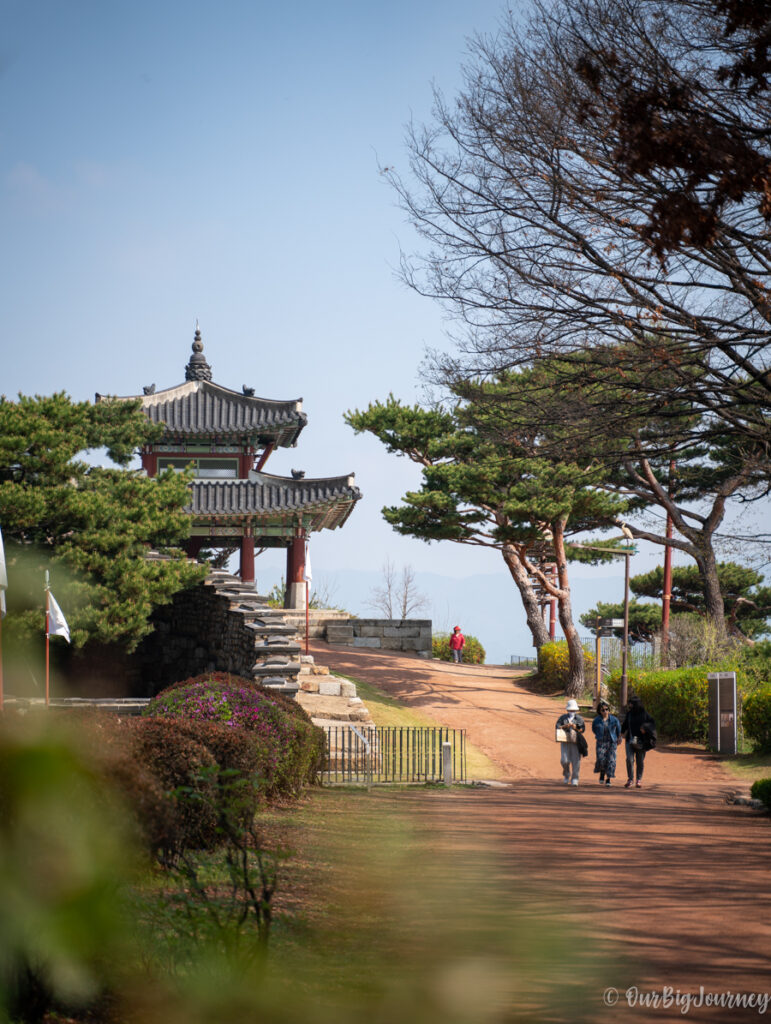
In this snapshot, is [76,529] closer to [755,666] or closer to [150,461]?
[150,461]

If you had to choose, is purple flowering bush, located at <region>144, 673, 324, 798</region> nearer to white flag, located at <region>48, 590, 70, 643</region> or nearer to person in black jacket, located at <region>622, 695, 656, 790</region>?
white flag, located at <region>48, 590, 70, 643</region>

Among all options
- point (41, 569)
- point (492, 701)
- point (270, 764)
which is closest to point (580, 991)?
point (270, 764)

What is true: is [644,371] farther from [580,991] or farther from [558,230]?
[580,991]

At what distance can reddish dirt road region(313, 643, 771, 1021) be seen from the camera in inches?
205

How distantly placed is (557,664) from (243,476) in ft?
42.3

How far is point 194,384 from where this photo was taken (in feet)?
116

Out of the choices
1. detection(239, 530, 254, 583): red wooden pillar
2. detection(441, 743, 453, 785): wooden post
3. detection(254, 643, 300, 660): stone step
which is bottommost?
detection(441, 743, 453, 785): wooden post

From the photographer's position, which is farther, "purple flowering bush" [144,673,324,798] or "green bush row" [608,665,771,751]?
"green bush row" [608,665,771,751]

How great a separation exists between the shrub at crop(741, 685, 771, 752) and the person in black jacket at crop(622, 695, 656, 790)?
220 inches

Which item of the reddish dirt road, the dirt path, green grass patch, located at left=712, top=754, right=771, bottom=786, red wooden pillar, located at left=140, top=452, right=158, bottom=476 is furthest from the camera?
red wooden pillar, located at left=140, top=452, right=158, bottom=476

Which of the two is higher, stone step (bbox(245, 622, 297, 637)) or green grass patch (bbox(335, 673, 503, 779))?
stone step (bbox(245, 622, 297, 637))

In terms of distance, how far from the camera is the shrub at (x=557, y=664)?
33.0 meters

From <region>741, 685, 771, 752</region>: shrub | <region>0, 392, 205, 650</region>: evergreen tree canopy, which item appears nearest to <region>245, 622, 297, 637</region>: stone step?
<region>0, 392, 205, 650</region>: evergreen tree canopy

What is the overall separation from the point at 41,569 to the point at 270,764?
11.9 metres
